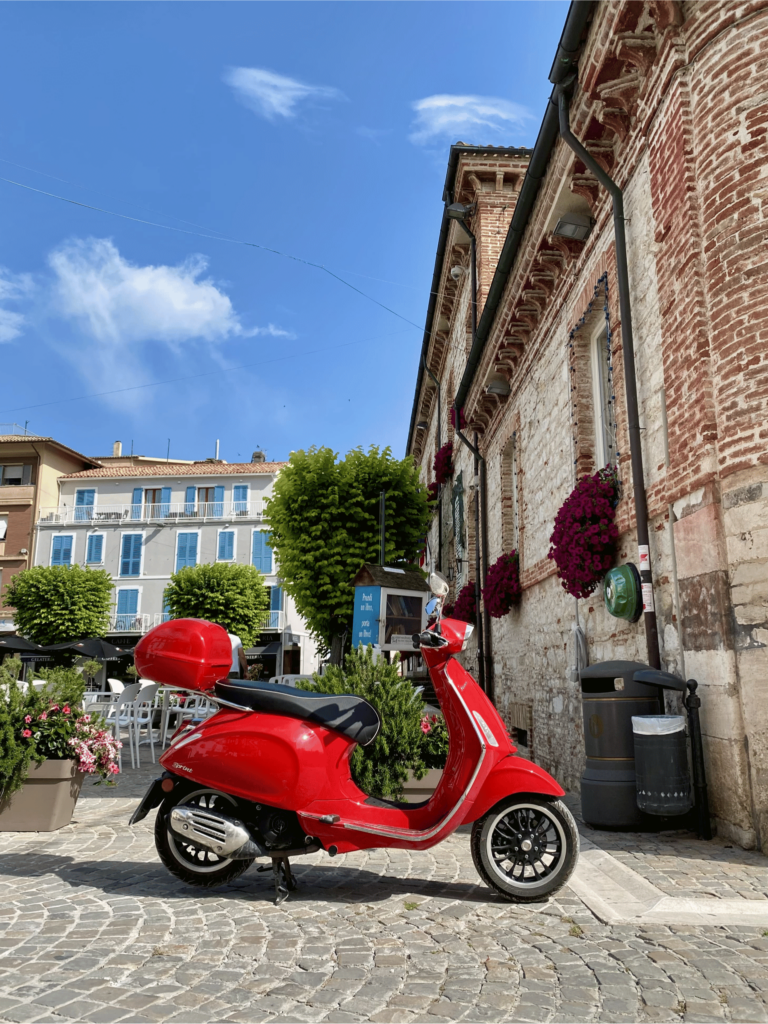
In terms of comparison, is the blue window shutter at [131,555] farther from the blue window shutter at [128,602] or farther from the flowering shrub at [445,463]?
the flowering shrub at [445,463]

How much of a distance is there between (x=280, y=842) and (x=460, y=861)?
4.75 ft

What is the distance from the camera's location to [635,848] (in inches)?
196

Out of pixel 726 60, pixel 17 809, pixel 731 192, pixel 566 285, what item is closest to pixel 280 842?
pixel 17 809

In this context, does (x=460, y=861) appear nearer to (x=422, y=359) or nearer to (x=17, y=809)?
(x=17, y=809)

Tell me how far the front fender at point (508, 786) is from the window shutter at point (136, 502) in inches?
1566

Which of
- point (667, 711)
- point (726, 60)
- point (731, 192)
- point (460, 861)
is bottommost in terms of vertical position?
point (460, 861)

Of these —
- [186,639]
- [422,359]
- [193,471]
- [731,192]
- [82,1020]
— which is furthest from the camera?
[193,471]

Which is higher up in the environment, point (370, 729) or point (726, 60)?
point (726, 60)

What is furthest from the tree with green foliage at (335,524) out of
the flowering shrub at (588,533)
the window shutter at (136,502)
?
the window shutter at (136,502)

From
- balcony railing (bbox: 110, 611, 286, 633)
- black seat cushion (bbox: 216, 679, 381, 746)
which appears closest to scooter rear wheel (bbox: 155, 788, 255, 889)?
black seat cushion (bbox: 216, 679, 381, 746)

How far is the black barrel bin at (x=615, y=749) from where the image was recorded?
5.46 meters

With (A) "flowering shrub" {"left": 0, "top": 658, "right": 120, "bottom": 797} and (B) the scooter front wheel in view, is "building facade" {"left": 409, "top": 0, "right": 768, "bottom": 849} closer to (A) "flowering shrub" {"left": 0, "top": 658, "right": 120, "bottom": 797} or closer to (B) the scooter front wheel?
(B) the scooter front wheel

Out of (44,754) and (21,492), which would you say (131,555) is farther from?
(44,754)

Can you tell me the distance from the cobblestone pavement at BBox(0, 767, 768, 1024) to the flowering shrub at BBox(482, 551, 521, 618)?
630 cm
